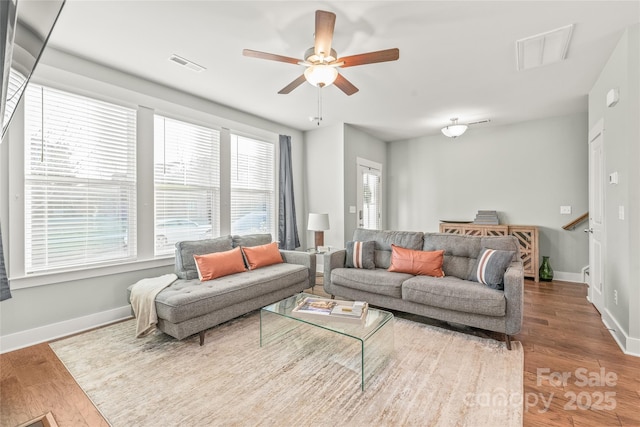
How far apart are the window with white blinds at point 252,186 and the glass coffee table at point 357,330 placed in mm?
2035

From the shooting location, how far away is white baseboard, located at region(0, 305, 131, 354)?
99.3 inches

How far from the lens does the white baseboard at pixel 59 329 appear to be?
252cm

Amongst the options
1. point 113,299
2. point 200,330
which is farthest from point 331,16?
point 113,299

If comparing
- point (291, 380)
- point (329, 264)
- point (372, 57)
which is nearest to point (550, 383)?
point (291, 380)

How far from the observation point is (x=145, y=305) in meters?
2.65

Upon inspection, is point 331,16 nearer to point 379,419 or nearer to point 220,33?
point 220,33

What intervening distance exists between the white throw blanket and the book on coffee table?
1.26 metres

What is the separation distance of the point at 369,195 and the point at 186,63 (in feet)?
13.1

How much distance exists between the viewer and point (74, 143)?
287cm

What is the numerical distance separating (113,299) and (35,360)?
814 mm

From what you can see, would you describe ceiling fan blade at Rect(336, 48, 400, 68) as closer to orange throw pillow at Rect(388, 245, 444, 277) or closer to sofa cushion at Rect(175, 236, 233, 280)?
orange throw pillow at Rect(388, 245, 444, 277)

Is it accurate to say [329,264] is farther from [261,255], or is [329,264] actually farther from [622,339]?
[622,339]

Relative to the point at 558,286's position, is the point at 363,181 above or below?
above

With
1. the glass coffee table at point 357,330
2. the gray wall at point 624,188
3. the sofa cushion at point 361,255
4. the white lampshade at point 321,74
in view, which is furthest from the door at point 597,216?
the white lampshade at point 321,74
